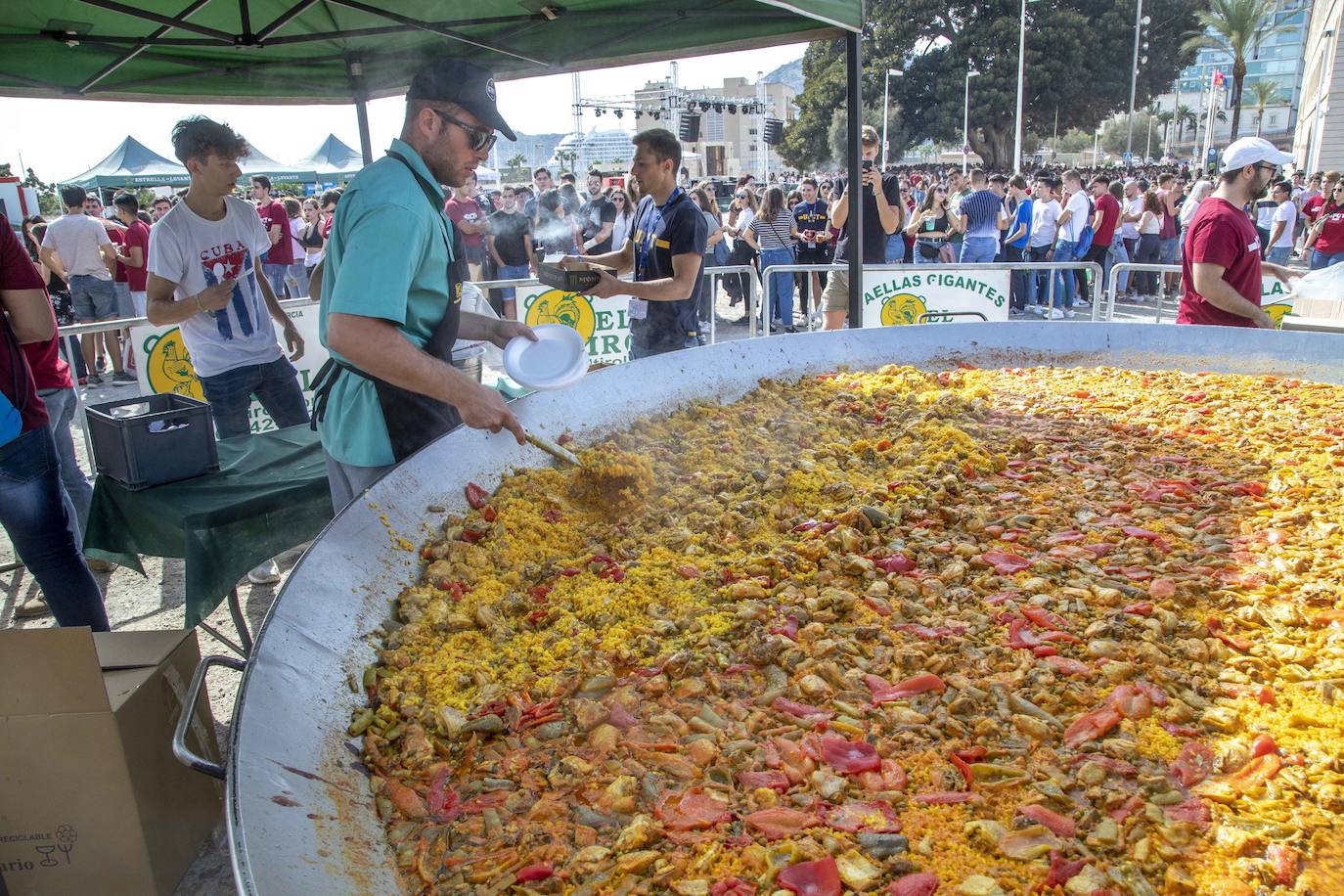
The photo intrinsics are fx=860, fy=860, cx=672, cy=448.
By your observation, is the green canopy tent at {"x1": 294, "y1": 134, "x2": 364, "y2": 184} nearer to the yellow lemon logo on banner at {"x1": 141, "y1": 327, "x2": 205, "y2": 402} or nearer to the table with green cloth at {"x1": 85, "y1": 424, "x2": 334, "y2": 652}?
the yellow lemon logo on banner at {"x1": 141, "y1": 327, "x2": 205, "y2": 402}

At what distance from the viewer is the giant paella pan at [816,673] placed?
4.31 feet

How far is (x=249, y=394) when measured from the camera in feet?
13.2

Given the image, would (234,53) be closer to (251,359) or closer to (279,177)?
(251,359)

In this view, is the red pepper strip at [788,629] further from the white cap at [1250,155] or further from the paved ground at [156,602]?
the white cap at [1250,155]

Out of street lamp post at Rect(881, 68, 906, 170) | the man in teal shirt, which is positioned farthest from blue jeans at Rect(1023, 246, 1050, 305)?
street lamp post at Rect(881, 68, 906, 170)

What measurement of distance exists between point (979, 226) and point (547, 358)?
9174mm

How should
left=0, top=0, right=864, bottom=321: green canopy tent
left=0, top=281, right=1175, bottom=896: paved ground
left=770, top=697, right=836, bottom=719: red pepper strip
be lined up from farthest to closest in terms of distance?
left=0, top=0, right=864, bottom=321: green canopy tent < left=0, top=281, right=1175, bottom=896: paved ground < left=770, top=697, right=836, bottom=719: red pepper strip

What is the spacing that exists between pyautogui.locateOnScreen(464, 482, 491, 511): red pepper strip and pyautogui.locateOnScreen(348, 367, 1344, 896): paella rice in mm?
65

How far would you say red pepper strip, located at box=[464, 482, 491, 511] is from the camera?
252cm

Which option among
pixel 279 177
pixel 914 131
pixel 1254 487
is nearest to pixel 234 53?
pixel 1254 487

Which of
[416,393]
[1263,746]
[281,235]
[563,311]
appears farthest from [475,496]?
[281,235]

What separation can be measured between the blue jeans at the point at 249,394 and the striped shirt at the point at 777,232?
303 inches

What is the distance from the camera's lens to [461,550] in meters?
2.27

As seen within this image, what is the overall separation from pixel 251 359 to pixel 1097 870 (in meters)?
3.86
